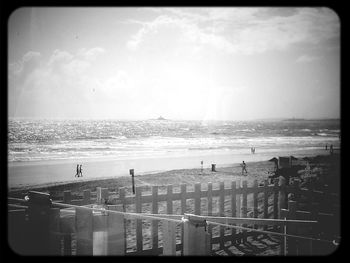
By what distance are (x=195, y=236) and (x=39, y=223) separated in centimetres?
97

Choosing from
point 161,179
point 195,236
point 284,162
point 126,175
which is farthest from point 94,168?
point 195,236

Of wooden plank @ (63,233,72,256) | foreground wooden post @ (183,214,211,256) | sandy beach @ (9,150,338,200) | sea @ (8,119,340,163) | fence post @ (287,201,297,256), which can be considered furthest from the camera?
sea @ (8,119,340,163)

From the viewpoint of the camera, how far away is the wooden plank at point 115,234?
6.08ft

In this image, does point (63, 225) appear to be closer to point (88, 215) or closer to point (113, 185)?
point (88, 215)

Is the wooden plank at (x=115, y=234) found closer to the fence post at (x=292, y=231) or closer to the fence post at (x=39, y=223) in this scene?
the fence post at (x=39, y=223)

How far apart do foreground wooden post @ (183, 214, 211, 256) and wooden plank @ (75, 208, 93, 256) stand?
0.62m

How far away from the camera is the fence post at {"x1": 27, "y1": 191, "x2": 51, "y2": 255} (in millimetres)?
1820

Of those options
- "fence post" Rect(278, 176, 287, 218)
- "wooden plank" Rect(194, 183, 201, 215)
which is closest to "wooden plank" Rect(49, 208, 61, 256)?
"wooden plank" Rect(194, 183, 201, 215)

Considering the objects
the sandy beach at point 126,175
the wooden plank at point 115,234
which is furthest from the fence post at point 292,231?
the sandy beach at point 126,175

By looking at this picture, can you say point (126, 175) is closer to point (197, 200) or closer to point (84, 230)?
point (197, 200)

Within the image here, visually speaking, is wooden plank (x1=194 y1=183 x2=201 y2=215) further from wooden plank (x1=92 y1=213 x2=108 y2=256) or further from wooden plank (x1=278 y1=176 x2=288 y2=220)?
wooden plank (x1=92 y1=213 x2=108 y2=256)

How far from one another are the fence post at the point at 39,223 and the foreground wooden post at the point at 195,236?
868mm

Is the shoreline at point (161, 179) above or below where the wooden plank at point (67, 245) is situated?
below
